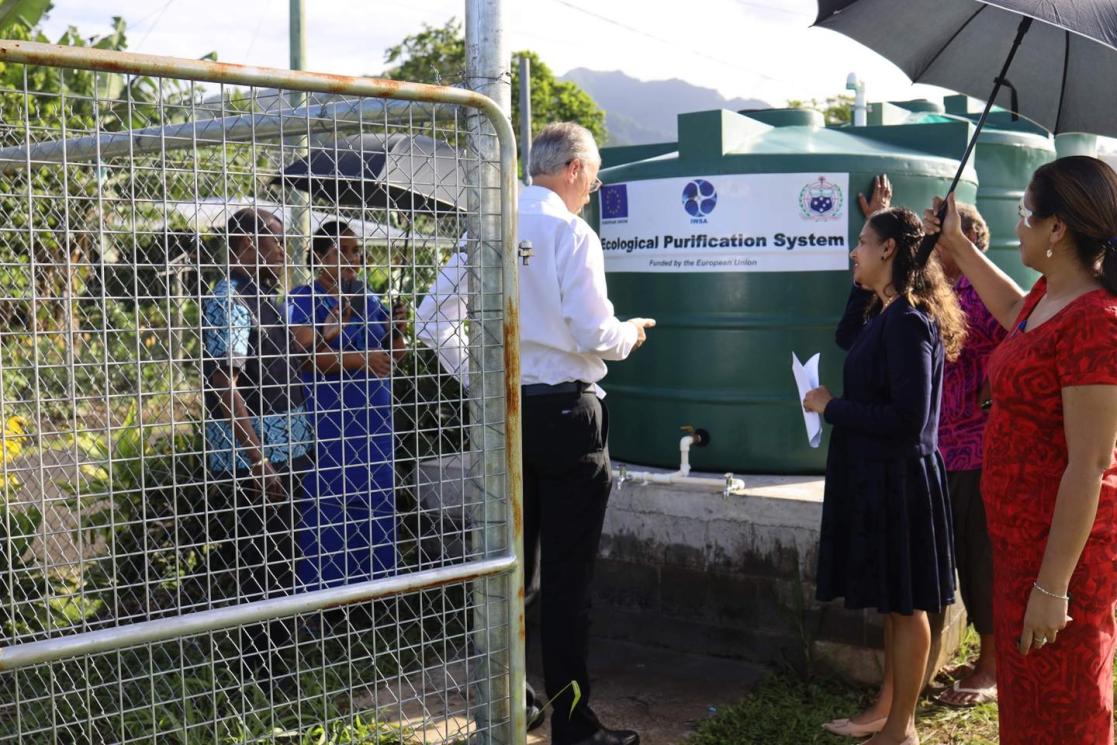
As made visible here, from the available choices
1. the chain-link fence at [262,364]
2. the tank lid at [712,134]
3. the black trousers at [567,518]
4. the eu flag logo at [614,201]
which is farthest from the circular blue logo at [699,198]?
the black trousers at [567,518]

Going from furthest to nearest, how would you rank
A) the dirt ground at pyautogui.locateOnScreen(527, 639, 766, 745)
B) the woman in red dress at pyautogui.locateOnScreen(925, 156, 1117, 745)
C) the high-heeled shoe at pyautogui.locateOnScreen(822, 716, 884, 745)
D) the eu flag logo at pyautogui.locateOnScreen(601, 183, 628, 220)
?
1. the eu flag logo at pyautogui.locateOnScreen(601, 183, 628, 220)
2. the dirt ground at pyautogui.locateOnScreen(527, 639, 766, 745)
3. the high-heeled shoe at pyautogui.locateOnScreen(822, 716, 884, 745)
4. the woman in red dress at pyautogui.locateOnScreen(925, 156, 1117, 745)

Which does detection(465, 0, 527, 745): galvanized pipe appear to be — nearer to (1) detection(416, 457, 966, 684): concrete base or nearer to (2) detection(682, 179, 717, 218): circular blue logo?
(1) detection(416, 457, 966, 684): concrete base

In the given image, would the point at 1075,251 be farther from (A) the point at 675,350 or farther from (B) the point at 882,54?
(A) the point at 675,350

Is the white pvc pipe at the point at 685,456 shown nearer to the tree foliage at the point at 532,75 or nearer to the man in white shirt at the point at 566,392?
the man in white shirt at the point at 566,392

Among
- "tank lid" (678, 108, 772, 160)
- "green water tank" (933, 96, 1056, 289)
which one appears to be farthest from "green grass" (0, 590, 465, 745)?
"green water tank" (933, 96, 1056, 289)

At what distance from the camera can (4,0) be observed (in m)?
4.31

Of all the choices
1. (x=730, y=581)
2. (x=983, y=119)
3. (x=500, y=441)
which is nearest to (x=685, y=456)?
(x=730, y=581)

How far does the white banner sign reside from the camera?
15.6ft

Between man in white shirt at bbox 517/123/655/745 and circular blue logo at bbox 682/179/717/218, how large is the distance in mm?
1324

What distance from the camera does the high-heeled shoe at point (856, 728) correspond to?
3.71m

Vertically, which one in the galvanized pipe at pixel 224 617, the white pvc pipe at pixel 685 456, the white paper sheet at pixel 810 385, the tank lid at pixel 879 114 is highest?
the tank lid at pixel 879 114

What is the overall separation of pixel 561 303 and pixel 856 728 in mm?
1777

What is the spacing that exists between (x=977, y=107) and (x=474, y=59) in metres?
5.88

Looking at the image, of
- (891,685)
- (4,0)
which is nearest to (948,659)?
(891,685)
